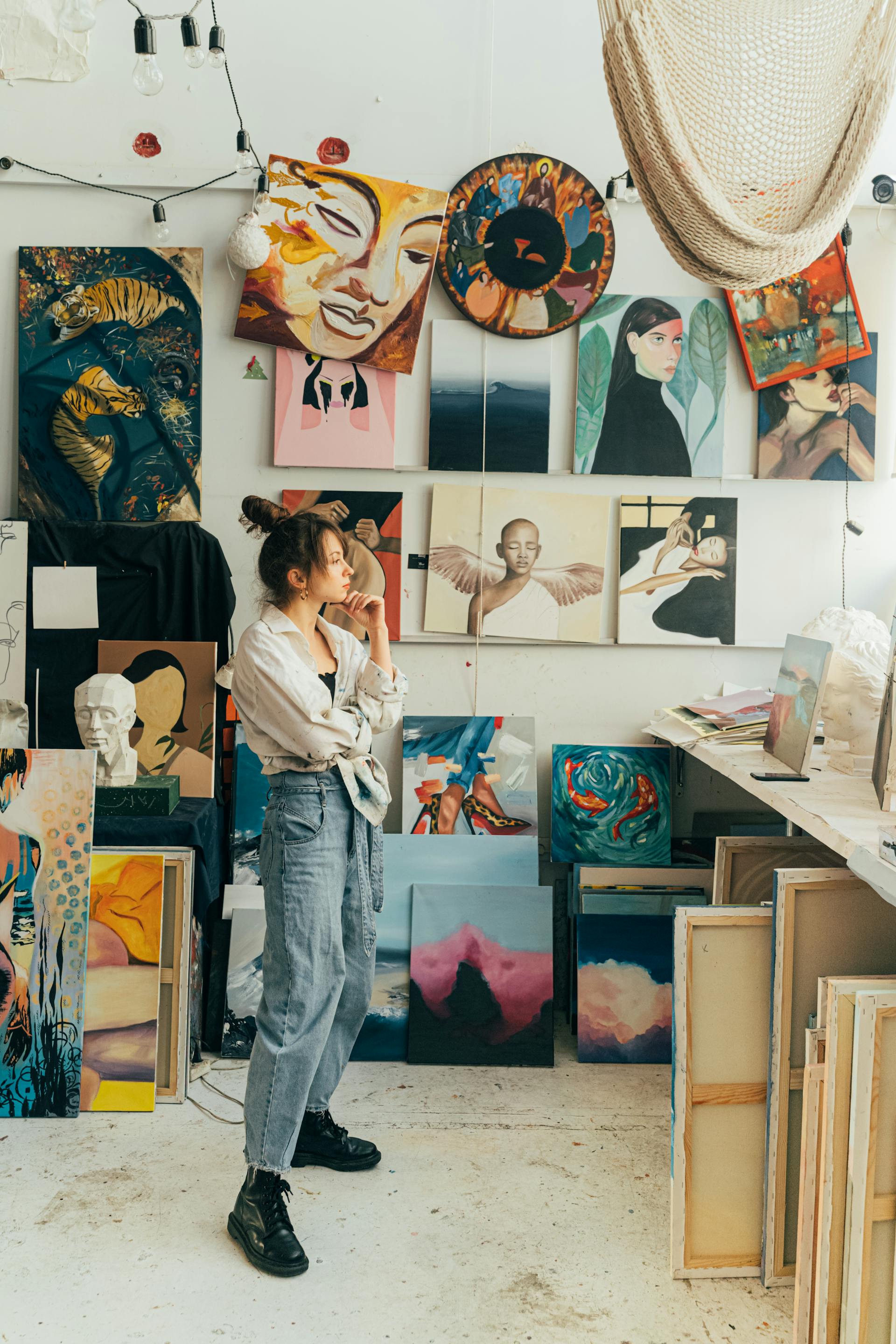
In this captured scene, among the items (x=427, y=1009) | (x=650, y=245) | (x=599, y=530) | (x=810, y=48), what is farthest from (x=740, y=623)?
(x=810, y=48)

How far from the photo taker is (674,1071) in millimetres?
2127

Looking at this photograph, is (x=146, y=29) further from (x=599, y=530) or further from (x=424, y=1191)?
(x=424, y=1191)

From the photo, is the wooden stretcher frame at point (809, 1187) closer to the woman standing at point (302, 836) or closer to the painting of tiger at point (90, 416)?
the woman standing at point (302, 836)

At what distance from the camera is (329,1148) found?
2.51 metres

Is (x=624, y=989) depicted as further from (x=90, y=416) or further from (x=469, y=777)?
(x=90, y=416)

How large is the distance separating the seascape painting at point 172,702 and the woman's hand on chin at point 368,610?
3.04 ft

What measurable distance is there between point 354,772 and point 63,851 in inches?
40.6

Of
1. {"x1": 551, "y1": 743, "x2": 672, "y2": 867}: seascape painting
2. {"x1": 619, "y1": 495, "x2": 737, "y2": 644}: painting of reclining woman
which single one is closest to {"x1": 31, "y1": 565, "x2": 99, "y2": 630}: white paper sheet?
{"x1": 551, "y1": 743, "x2": 672, "y2": 867}: seascape painting

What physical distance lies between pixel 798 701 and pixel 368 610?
1.10 metres

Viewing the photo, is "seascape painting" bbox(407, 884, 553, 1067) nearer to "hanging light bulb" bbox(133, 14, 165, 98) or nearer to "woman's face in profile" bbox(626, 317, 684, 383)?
"woman's face in profile" bbox(626, 317, 684, 383)

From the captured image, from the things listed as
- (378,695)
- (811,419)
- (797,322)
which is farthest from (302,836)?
(797,322)

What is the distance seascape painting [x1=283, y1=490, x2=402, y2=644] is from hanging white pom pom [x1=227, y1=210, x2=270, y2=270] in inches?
28.9

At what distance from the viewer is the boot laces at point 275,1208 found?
2.14 m

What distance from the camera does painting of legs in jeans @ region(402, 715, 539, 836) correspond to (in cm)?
339
